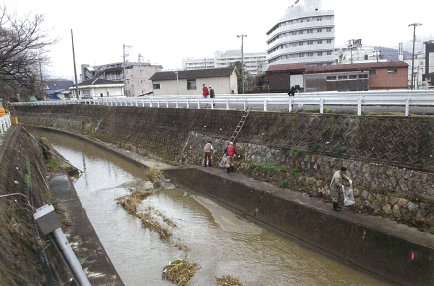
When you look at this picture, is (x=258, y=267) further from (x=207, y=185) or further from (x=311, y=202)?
(x=207, y=185)

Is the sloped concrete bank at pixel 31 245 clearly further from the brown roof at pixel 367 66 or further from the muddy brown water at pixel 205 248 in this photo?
the brown roof at pixel 367 66

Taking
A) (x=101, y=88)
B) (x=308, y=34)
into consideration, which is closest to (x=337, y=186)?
(x=101, y=88)

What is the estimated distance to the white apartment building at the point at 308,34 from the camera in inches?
2251

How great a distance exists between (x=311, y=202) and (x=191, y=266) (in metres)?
A: 4.19

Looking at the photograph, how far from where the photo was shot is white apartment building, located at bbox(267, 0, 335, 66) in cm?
5719

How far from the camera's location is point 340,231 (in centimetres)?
827

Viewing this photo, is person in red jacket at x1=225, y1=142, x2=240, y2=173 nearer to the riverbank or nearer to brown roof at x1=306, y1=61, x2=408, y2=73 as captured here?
the riverbank

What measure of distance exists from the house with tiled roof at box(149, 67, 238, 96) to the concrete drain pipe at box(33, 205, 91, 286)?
30342mm

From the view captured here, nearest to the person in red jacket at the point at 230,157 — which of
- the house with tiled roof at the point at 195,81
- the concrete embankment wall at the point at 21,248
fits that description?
the concrete embankment wall at the point at 21,248

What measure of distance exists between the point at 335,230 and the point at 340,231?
0.15 metres

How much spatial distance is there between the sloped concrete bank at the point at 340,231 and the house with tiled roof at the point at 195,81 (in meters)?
23.4

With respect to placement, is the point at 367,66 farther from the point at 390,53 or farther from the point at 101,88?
the point at 390,53

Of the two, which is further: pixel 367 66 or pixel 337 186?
pixel 367 66

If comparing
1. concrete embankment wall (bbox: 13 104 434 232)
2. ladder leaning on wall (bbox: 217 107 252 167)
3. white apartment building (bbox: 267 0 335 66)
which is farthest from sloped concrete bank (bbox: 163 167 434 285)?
A: white apartment building (bbox: 267 0 335 66)
